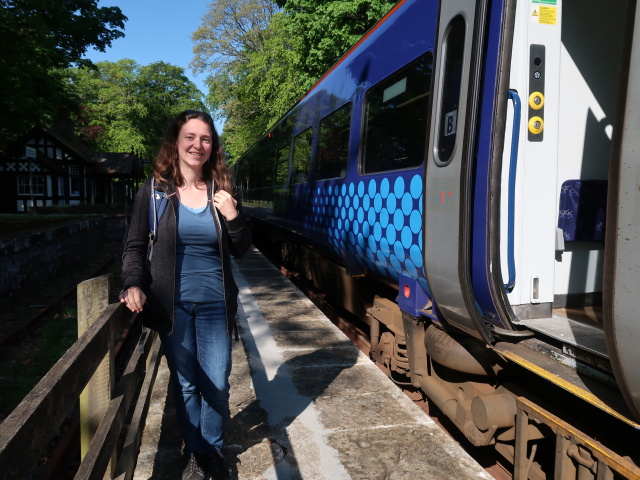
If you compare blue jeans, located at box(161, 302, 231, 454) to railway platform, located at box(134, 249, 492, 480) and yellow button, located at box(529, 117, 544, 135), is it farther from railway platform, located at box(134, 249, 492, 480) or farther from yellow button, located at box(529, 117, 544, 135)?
yellow button, located at box(529, 117, 544, 135)

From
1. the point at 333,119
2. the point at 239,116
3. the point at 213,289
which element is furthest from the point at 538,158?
the point at 239,116

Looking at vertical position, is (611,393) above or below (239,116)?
below

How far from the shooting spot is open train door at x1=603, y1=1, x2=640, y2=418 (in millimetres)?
1692

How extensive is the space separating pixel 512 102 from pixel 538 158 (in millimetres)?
324

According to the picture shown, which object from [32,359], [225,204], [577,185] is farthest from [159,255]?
[32,359]

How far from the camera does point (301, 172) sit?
7578 millimetres

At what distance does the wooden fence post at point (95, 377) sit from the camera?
2.19m

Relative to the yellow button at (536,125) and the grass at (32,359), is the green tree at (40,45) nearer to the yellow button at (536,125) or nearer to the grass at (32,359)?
the grass at (32,359)

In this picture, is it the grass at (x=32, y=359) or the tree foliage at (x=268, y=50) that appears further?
the tree foliage at (x=268, y=50)

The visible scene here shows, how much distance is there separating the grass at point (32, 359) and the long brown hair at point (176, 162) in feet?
12.3

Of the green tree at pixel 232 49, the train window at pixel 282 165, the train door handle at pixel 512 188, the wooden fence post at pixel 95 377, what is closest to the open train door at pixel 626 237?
the train door handle at pixel 512 188

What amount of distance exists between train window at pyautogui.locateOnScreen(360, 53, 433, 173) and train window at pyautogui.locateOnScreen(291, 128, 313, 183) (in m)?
2.49

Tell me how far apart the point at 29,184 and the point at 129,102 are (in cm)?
1818

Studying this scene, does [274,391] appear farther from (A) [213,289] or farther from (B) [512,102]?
(B) [512,102]
